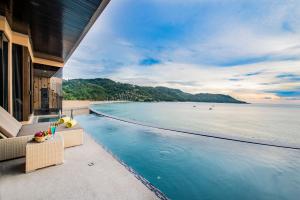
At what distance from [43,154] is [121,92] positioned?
40732 mm

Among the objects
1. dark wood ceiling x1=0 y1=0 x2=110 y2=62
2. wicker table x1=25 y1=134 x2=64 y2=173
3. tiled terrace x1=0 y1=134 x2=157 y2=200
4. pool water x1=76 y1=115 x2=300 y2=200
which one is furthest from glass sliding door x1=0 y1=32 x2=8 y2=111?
pool water x1=76 y1=115 x2=300 y2=200

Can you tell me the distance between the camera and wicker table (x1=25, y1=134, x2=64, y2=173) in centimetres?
206

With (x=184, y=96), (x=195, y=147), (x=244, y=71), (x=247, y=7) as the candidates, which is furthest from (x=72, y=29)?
(x=184, y=96)

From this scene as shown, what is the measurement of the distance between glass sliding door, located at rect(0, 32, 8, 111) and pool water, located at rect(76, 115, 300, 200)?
298 cm

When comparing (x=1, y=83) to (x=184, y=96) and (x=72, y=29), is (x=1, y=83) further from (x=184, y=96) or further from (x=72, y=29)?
(x=184, y=96)

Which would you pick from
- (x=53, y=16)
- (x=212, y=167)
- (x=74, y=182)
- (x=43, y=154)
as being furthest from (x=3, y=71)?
(x=212, y=167)

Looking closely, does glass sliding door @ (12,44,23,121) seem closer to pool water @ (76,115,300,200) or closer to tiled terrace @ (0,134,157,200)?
pool water @ (76,115,300,200)

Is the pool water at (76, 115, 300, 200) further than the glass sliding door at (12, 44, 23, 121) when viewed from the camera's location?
No

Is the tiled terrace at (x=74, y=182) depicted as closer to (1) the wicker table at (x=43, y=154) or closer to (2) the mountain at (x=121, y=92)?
(1) the wicker table at (x=43, y=154)

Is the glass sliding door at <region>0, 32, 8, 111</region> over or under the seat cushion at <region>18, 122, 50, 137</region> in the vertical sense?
over

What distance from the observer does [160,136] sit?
5.08 metres

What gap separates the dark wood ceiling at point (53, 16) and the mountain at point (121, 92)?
22753 millimetres

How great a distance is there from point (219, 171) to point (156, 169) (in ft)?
3.95

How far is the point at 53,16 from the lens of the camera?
11.3 ft
